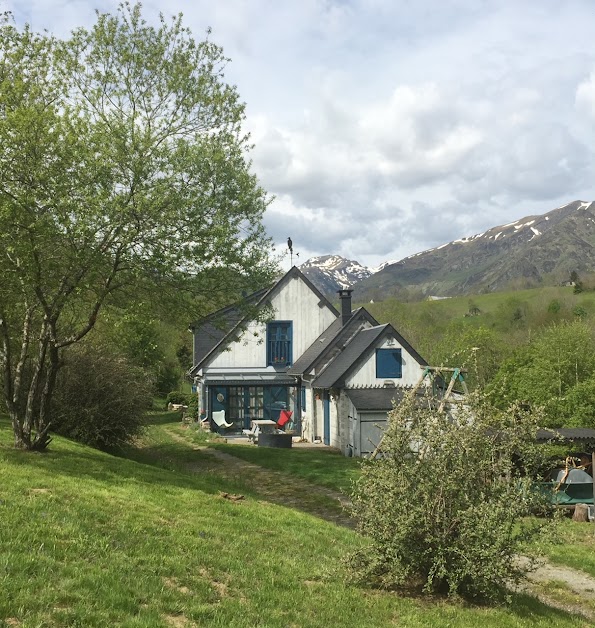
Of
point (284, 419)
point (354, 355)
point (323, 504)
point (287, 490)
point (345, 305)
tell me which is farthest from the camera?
point (345, 305)

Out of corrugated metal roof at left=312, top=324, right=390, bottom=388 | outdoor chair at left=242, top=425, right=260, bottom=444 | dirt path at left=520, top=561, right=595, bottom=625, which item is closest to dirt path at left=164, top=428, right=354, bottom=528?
dirt path at left=520, top=561, right=595, bottom=625

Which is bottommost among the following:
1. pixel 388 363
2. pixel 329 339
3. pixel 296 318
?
pixel 388 363

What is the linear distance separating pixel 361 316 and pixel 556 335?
Answer: 40.5 ft

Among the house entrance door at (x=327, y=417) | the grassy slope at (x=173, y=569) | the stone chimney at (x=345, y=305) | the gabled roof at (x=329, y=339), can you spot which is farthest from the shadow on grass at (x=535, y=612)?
the stone chimney at (x=345, y=305)

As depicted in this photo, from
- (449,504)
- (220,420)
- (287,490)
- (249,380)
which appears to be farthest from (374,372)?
(449,504)

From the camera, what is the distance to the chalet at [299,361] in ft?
92.6

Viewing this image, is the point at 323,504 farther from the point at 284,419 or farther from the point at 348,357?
the point at 284,419

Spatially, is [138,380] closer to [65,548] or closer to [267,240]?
[267,240]

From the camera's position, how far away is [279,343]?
116 feet

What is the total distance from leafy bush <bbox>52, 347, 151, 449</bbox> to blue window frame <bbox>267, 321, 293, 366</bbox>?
14.3 metres

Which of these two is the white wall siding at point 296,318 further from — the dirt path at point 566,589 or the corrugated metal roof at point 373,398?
the dirt path at point 566,589

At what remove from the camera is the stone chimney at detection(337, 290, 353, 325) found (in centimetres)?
3426

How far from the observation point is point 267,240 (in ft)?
62.1

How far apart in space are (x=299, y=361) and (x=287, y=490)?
16520mm
